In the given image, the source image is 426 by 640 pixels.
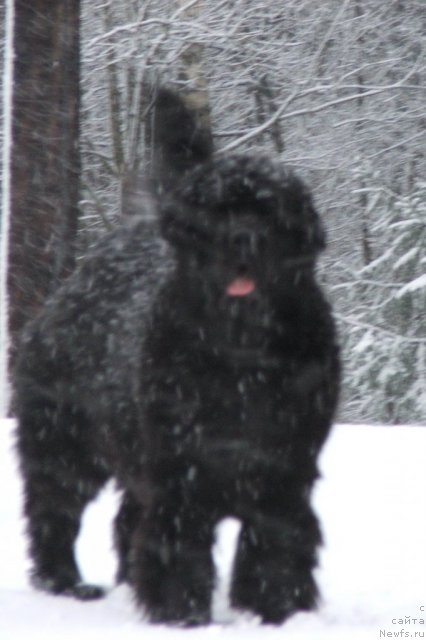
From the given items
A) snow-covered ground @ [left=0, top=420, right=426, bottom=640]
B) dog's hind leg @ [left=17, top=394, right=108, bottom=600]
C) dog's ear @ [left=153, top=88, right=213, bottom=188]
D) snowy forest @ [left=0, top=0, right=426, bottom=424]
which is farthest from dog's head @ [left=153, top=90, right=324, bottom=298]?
snowy forest @ [left=0, top=0, right=426, bottom=424]

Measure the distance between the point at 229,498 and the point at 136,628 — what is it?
548mm

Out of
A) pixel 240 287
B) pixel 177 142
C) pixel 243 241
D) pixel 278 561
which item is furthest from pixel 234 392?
pixel 177 142

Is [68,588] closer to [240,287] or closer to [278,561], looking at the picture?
[278,561]

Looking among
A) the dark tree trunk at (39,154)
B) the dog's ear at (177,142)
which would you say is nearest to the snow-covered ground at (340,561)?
the dog's ear at (177,142)

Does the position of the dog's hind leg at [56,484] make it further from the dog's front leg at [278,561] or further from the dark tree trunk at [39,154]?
the dark tree trunk at [39,154]

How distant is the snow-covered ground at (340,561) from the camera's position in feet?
13.4

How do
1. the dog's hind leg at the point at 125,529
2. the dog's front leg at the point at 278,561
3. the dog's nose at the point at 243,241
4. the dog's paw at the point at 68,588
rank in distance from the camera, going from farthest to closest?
the dog's hind leg at the point at 125,529, the dog's paw at the point at 68,588, the dog's front leg at the point at 278,561, the dog's nose at the point at 243,241

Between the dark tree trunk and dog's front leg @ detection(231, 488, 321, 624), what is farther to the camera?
the dark tree trunk

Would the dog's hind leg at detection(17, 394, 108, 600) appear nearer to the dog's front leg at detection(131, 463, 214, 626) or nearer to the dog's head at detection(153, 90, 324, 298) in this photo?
the dog's front leg at detection(131, 463, 214, 626)

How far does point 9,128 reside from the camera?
30.8ft

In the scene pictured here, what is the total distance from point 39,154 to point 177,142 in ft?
14.9

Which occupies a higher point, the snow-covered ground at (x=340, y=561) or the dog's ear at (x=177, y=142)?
the dog's ear at (x=177, y=142)

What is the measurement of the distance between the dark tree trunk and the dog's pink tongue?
17.4 feet

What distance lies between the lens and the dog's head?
160 inches
